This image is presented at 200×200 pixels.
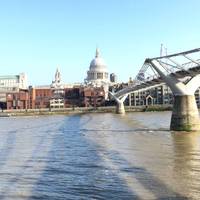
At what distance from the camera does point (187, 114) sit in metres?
47.8

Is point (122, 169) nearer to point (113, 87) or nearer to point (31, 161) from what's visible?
point (31, 161)

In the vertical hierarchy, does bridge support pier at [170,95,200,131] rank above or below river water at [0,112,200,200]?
above

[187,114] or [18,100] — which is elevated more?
[18,100]

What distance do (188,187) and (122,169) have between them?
5493 millimetres

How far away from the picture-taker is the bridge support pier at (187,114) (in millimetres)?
47594

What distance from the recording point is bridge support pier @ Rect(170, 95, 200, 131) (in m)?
47.6

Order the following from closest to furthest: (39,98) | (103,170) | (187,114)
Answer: (103,170), (187,114), (39,98)

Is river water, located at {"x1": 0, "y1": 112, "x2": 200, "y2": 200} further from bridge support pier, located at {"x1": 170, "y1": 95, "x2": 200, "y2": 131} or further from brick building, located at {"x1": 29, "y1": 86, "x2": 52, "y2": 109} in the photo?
brick building, located at {"x1": 29, "y1": 86, "x2": 52, "y2": 109}

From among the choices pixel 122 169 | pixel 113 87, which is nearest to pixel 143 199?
pixel 122 169

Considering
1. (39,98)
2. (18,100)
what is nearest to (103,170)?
(18,100)

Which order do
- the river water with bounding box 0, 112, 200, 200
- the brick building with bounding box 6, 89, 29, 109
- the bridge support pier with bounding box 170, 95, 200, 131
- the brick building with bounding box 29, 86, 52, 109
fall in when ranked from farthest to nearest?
1. the brick building with bounding box 29, 86, 52, 109
2. the brick building with bounding box 6, 89, 29, 109
3. the bridge support pier with bounding box 170, 95, 200, 131
4. the river water with bounding box 0, 112, 200, 200

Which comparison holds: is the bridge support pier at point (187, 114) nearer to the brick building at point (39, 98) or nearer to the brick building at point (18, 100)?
the brick building at point (18, 100)

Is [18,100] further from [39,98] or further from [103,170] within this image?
[103,170]

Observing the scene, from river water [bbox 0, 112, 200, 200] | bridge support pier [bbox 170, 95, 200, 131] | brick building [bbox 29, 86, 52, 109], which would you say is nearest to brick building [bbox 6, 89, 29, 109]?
brick building [bbox 29, 86, 52, 109]
